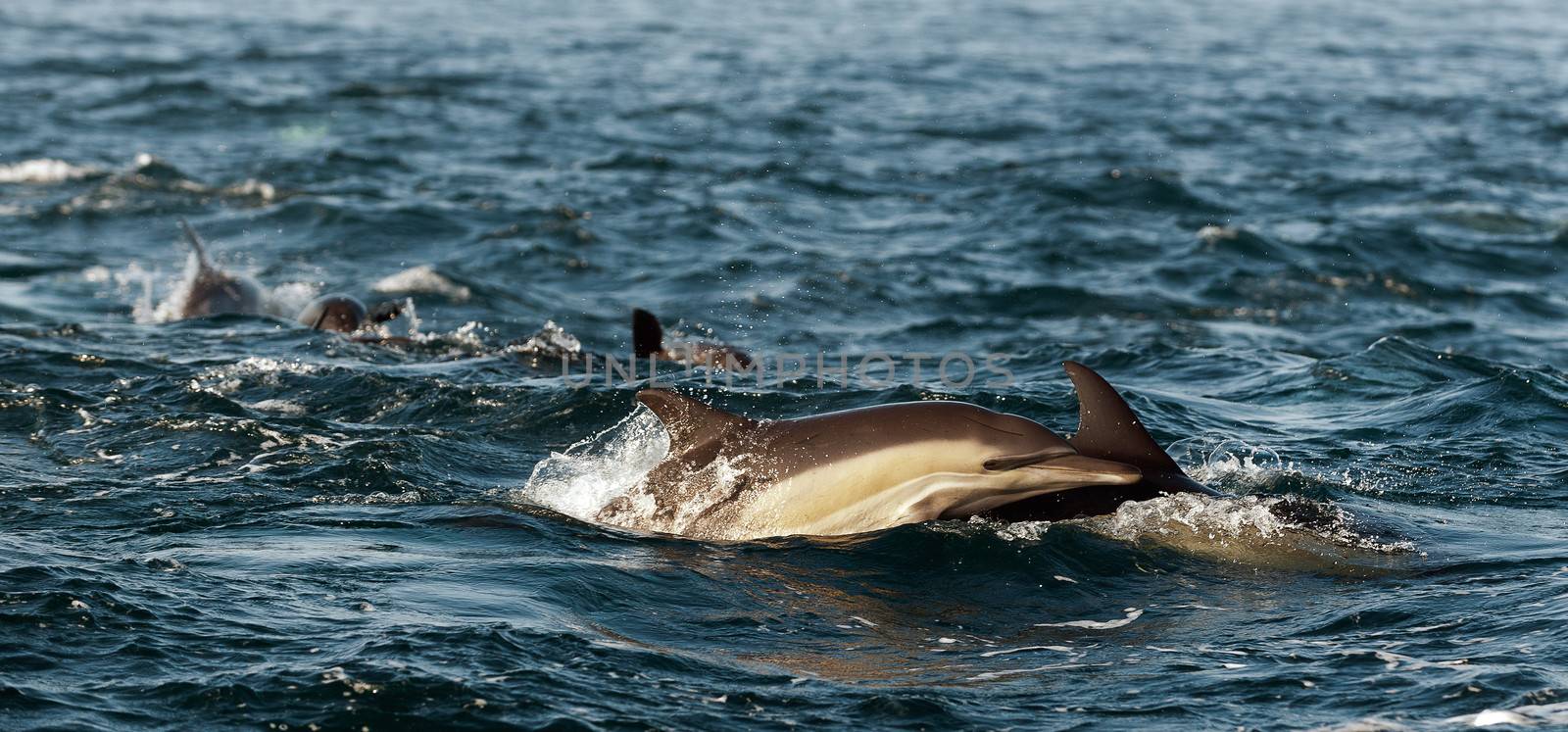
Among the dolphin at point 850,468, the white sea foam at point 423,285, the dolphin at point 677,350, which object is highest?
the dolphin at point 850,468

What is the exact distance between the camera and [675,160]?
2583cm

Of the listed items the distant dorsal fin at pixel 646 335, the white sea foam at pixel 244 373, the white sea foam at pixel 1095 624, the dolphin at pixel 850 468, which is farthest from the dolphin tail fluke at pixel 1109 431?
the white sea foam at pixel 244 373

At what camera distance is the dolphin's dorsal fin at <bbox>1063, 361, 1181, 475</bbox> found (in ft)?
28.3

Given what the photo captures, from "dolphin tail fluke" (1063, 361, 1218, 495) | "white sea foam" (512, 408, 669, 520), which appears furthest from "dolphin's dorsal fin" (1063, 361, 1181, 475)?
"white sea foam" (512, 408, 669, 520)

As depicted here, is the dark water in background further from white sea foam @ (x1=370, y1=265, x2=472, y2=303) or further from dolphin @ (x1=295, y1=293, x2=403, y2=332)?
dolphin @ (x1=295, y1=293, x2=403, y2=332)

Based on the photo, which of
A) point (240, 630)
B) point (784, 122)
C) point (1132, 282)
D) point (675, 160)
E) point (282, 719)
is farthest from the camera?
point (784, 122)

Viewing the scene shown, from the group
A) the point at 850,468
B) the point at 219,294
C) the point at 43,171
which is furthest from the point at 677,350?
the point at 43,171

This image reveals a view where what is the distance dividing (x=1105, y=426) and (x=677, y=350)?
21.6 ft

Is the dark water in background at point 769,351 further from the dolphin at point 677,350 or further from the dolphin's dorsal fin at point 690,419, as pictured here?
the dolphin at point 677,350

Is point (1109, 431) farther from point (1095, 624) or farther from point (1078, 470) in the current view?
point (1095, 624)

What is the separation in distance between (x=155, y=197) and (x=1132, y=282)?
13.4m

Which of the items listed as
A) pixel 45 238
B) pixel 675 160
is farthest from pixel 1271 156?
pixel 45 238

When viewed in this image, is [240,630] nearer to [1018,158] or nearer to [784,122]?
[1018,158]

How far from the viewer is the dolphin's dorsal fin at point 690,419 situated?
8.85 meters
